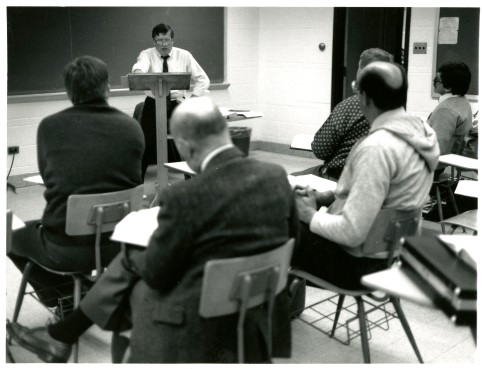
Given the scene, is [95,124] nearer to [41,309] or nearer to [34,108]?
[41,309]

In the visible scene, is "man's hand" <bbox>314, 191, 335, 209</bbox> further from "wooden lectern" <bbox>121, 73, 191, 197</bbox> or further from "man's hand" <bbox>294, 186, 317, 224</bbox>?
"wooden lectern" <bbox>121, 73, 191, 197</bbox>

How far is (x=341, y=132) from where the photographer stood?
3021mm

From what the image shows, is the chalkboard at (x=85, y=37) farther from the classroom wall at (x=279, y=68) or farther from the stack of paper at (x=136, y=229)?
the stack of paper at (x=136, y=229)

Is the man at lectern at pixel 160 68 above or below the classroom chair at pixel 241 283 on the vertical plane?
above

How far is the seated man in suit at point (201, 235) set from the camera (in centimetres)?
158

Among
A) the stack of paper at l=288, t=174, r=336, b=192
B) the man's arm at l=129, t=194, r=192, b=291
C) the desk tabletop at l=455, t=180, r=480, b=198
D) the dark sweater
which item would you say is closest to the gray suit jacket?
the man's arm at l=129, t=194, r=192, b=291

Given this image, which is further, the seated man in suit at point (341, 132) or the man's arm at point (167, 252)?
the seated man in suit at point (341, 132)

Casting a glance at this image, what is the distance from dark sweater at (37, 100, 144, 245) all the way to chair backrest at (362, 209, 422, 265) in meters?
0.98

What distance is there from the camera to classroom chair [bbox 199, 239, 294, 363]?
1.57m

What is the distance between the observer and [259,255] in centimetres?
162

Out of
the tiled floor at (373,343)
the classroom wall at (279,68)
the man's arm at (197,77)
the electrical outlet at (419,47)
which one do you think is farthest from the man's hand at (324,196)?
the classroom wall at (279,68)

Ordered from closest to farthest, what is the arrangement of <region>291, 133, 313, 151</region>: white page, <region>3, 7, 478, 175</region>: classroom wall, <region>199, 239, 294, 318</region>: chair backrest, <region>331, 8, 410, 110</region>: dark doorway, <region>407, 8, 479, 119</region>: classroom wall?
<region>199, 239, 294, 318</region>: chair backrest
<region>291, 133, 313, 151</region>: white page
<region>407, 8, 479, 119</region>: classroom wall
<region>331, 8, 410, 110</region>: dark doorway
<region>3, 7, 478, 175</region>: classroom wall

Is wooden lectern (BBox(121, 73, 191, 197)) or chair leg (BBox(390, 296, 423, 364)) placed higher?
wooden lectern (BBox(121, 73, 191, 197))

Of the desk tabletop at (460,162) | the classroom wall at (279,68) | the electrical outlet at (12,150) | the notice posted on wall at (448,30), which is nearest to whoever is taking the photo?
the desk tabletop at (460,162)
